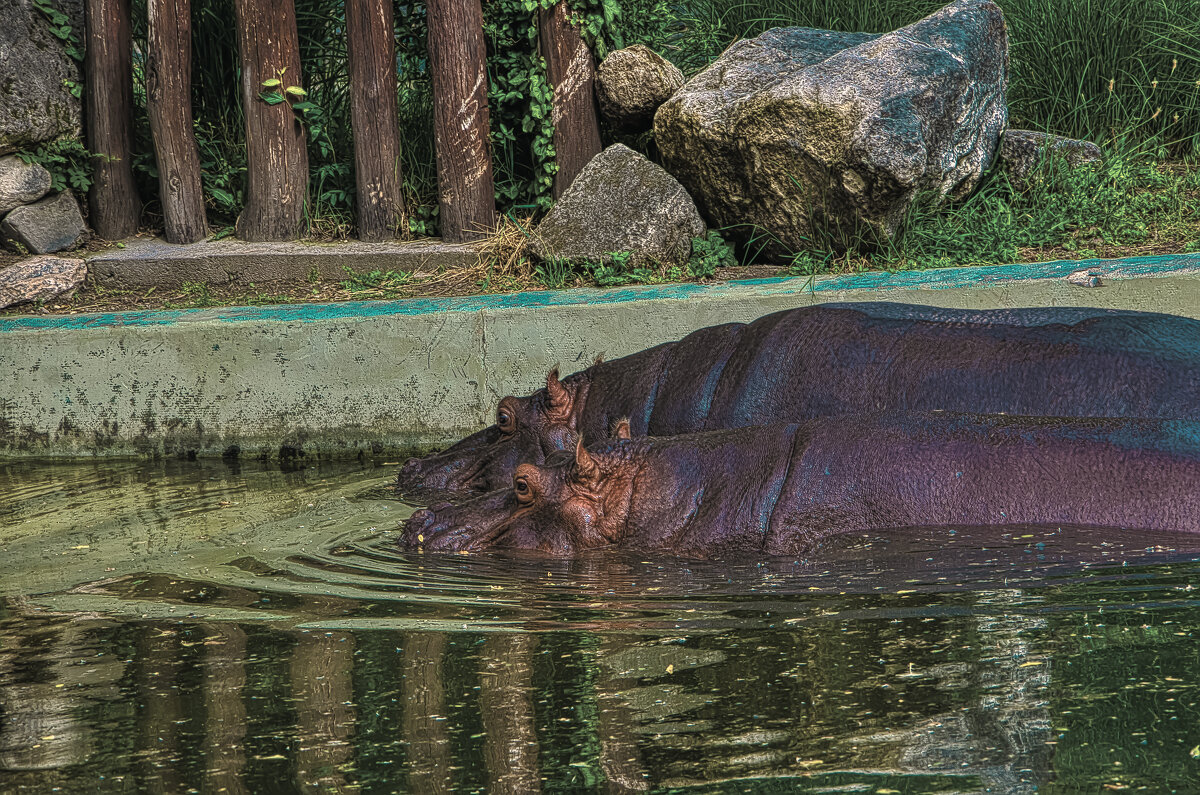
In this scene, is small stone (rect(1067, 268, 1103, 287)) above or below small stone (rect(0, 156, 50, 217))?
below

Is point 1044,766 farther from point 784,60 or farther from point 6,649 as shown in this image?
point 784,60

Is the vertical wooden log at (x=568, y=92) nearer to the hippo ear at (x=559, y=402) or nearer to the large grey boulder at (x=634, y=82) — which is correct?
the large grey boulder at (x=634, y=82)

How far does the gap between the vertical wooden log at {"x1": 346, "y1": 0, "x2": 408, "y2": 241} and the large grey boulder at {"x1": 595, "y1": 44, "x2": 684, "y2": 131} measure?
3.78 feet

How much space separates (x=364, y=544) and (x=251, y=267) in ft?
10.8

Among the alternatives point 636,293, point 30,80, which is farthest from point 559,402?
point 30,80

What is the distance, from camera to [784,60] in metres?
6.98

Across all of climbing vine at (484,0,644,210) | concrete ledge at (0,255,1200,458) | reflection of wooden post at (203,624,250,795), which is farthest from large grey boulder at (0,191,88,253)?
reflection of wooden post at (203,624,250,795)

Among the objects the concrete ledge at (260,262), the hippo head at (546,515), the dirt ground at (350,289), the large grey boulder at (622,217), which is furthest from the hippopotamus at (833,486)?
the concrete ledge at (260,262)

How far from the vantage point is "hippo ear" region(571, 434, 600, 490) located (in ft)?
12.5

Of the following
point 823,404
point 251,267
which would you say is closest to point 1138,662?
point 823,404

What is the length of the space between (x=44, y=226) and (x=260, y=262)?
1270 millimetres

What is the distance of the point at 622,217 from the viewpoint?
6.72m

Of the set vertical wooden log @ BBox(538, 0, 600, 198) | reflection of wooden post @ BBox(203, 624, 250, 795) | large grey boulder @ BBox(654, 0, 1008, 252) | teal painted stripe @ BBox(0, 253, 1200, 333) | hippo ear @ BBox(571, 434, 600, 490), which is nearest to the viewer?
reflection of wooden post @ BBox(203, 624, 250, 795)

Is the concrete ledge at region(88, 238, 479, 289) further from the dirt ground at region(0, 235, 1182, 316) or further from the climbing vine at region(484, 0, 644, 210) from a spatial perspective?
the climbing vine at region(484, 0, 644, 210)
